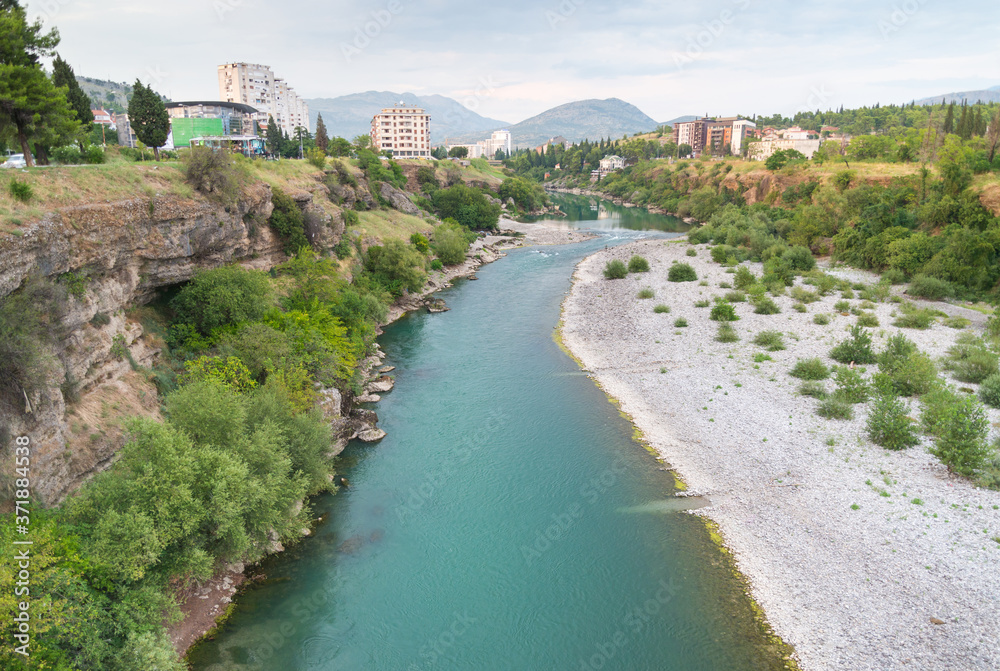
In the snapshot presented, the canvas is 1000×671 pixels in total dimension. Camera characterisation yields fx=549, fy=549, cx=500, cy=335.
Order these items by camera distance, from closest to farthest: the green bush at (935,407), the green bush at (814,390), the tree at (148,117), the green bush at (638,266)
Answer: the green bush at (935,407), the green bush at (814,390), the tree at (148,117), the green bush at (638,266)

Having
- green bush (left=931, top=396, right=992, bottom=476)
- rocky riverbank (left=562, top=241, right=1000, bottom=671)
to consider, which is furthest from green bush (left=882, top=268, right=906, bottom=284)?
green bush (left=931, top=396, right=992, bottom=476)

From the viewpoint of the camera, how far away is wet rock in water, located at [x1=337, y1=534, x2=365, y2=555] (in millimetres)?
19484

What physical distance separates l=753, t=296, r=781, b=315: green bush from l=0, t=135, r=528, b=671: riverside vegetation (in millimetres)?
29505

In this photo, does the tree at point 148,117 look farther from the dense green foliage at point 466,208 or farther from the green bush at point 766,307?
the dense green foliage at point 466,208

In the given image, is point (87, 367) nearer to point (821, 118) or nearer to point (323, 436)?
point (323, 436)

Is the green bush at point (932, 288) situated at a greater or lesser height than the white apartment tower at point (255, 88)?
lesser

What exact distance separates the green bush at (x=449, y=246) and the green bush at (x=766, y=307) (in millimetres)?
32451

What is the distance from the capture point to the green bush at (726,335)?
1441 inches

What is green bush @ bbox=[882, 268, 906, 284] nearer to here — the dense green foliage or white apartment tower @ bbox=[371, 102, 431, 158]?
the dense green foliage

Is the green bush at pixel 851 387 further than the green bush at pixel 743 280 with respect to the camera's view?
No

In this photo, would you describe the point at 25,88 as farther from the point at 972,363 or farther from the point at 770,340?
the point at 972,363

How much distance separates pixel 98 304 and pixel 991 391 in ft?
128

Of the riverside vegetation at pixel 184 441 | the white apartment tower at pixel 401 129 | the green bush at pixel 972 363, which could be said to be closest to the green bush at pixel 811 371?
the green bush at pixel 972 363

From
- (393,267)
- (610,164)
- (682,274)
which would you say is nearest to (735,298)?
(682,274)
